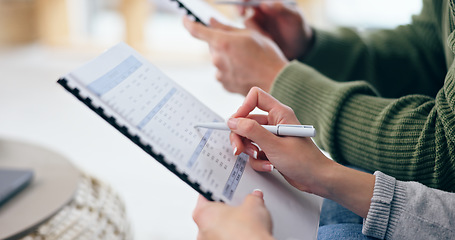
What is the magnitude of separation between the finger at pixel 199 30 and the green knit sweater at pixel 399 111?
A: 15 centimetres

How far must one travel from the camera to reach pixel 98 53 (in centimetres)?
→ 276

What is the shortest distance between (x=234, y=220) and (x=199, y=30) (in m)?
0.45

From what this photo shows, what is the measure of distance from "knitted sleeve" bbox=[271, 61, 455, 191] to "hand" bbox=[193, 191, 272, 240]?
0.22 meters

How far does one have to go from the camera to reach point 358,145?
628mm

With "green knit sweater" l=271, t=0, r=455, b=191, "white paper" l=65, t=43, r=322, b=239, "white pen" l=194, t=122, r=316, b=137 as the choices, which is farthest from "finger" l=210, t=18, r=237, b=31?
"white pen" l=194, t=122, r=316, b=137

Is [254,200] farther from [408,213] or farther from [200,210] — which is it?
[408,213]

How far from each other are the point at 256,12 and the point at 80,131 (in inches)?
45.6

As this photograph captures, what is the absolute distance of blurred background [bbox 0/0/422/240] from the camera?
1467mm

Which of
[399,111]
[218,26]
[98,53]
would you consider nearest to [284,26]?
[218,26]

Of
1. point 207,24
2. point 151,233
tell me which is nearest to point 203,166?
point 207,24

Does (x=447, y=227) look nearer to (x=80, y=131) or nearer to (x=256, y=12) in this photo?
(x=256, y=12)

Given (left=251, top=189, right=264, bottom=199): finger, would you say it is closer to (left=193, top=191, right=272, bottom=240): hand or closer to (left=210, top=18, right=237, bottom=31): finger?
(left=193, top=191, right=272, bottom=240): hand

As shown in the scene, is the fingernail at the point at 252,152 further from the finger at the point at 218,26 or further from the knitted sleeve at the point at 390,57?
the knitted sleeve at the point at 390,57

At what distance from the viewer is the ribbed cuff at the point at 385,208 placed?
52 cm
